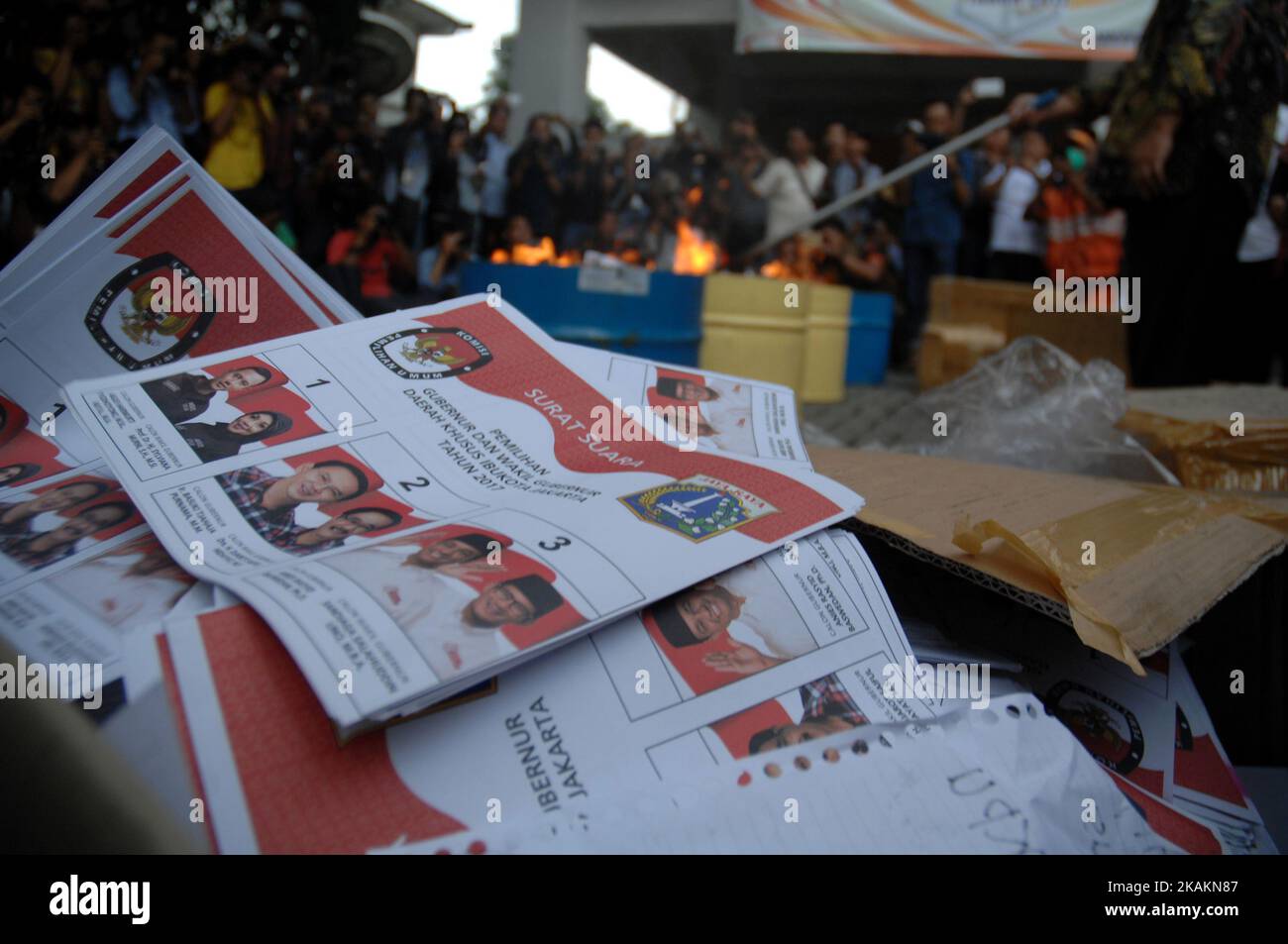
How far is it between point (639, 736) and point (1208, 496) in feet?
3.38

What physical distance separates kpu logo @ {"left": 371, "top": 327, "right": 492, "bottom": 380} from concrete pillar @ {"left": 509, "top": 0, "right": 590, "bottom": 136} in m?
8.55

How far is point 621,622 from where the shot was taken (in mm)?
772

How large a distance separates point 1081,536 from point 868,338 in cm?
435

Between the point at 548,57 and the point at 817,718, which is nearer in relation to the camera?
the point at 817,718

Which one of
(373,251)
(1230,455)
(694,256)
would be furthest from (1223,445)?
(373,251)

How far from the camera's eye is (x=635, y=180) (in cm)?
623

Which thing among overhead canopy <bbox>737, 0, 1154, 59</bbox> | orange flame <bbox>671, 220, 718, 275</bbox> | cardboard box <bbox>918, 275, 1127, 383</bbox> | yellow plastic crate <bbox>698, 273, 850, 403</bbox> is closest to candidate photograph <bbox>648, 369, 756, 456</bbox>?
cardboard box <bbox>918, 275, 1127, 383</bbox>

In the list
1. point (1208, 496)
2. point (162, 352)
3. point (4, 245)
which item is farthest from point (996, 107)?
point (162, 352)

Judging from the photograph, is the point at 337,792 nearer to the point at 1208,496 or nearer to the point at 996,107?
the point at 1208,496

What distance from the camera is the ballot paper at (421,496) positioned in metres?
0.68

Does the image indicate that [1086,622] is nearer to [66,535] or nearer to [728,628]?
[728,628]

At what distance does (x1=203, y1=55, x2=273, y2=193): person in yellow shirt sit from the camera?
168 inches

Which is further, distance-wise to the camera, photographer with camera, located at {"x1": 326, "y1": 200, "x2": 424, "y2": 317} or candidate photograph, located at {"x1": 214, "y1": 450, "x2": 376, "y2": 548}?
photographer with camera, located at {"x1": 326, "y1": 200, "x2": 424, "y2": 317}

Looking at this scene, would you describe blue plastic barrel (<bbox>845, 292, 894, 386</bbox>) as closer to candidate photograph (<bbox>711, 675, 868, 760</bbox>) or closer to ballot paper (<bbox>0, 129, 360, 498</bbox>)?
ballot paper (<bbox>0, 129, 360, 498</bbox>)
